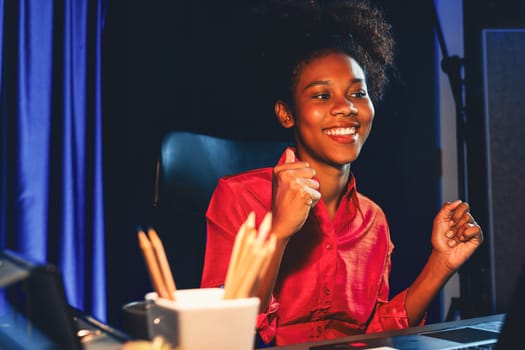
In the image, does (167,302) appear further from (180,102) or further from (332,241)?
(180,102)

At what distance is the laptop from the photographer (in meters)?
0.38

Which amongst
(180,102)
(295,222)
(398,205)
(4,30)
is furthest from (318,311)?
(398,205)

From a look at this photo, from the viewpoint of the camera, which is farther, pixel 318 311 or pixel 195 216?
pixel 195 216

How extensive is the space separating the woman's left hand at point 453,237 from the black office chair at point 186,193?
57cm

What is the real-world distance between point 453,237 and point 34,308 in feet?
3.15

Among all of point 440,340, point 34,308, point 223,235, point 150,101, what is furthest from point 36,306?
point 150,101

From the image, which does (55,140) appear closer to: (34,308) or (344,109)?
(344,109)

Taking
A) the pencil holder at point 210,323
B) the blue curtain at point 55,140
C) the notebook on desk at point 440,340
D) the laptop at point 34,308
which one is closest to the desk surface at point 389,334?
the notebook on desk at point 440,340

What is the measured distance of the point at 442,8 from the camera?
116 inches

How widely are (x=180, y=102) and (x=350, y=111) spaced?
→ 3.56ft

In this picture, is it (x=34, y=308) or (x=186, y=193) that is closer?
(x=34, y=308)

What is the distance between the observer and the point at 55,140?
198cm

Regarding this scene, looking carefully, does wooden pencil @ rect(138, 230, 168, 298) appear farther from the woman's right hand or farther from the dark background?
the dark background

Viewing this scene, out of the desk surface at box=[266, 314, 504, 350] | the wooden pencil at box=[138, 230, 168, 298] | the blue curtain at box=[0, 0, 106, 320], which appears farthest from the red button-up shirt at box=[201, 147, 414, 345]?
the blue curtain at box=[0, 0, 106, 320]
